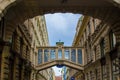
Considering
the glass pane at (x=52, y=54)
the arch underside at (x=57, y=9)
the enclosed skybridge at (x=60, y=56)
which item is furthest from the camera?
the glass pane at (x=52, y=54)

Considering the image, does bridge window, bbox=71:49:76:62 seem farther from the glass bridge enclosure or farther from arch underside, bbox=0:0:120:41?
arch underside, bbox=0:0:120:41

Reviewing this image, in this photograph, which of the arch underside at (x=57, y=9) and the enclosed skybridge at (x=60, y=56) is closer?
the arch underside at (x=57, y=9)

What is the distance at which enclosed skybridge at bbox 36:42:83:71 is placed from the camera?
150ft

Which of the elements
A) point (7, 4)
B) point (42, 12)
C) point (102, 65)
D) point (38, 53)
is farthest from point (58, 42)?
point (7, 4)

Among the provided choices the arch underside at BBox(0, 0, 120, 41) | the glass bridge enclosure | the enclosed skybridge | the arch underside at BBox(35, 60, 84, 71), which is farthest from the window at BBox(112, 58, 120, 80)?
the glass bridge enclosure

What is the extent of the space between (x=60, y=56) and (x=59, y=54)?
398 millimetres

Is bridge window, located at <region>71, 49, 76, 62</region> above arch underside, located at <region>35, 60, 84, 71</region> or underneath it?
above

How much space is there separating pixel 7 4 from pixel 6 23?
16.4 feet

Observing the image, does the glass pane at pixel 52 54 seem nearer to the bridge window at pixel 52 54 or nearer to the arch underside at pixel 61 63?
the bridge window at pixel 52 54

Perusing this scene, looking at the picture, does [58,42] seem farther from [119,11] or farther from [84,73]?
[119,11]

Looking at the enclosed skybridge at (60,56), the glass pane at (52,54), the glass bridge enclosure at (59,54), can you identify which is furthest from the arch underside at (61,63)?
the glass pane at (52,54)

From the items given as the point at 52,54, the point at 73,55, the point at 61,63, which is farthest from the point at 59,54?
the point at 73,55

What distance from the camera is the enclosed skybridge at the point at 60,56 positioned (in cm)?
4572

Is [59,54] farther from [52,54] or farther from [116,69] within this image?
[116,69]
